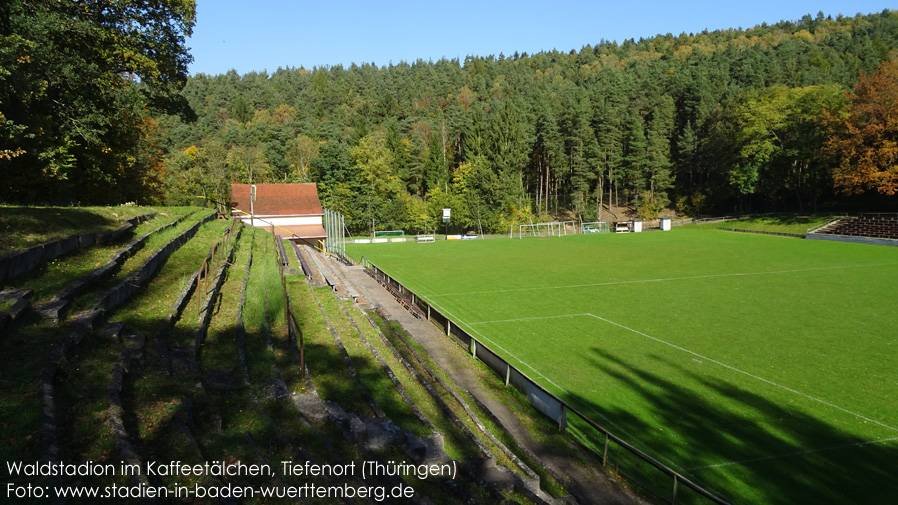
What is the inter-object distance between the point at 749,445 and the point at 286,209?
47537 millimetres

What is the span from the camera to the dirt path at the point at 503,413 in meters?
8.60

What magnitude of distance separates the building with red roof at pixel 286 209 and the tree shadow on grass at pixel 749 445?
132 ft

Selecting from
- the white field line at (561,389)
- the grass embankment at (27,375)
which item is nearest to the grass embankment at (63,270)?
the grass embankment at (27,375)

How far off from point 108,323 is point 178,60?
17530mm

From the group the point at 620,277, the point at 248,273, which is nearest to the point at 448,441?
the point at 248,273

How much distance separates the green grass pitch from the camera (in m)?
10.1

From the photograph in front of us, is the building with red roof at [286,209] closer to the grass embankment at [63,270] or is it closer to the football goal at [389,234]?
the football goal at [389,234]

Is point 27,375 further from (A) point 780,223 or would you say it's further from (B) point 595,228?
(B) point 595,228

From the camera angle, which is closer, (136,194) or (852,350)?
(852,350)

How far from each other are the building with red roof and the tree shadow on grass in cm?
4024

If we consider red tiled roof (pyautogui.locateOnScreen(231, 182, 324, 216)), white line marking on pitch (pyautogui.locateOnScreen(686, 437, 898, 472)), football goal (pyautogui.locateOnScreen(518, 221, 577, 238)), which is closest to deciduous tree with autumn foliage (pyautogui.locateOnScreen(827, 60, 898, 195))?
football goal (pyautogui.locateOnScreen(518, 221, 577, 238))

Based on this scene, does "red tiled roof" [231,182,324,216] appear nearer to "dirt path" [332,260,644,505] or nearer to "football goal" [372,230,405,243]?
"football goal" [372,230,405,243]

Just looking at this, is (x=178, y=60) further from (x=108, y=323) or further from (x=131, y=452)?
(x=131, y=452)

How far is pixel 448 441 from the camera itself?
8930 millimetres
